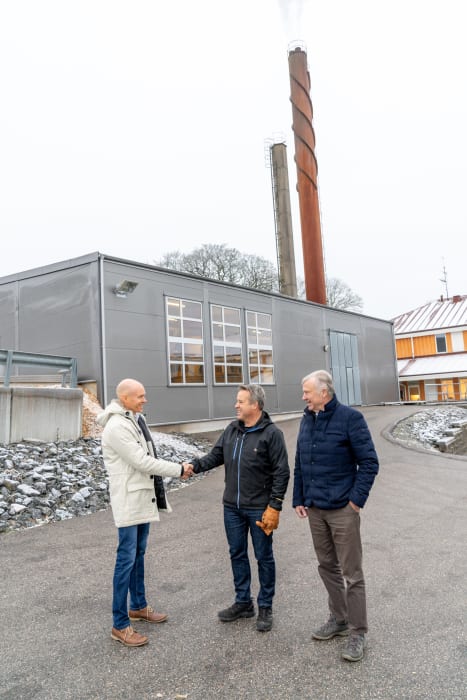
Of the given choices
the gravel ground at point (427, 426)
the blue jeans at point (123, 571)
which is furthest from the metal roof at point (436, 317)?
the blue jeans at point (123, 571)

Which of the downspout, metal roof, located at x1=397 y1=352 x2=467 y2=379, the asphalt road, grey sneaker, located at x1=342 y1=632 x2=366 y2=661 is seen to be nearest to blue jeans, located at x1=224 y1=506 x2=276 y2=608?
the asphalt road

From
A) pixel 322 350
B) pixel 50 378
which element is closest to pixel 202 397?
pixel 50 378

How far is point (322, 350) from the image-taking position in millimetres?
23359

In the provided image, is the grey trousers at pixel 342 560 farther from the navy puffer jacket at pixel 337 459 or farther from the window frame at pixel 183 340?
the window frame at pixel 183 340

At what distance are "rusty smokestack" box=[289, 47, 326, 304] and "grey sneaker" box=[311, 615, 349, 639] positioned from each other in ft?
83.7

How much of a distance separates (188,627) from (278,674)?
932 mm

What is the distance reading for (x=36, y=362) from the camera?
1180cm

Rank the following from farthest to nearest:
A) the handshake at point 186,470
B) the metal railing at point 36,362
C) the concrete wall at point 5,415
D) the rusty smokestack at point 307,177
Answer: the rusty smokestack at point 307,177 → the metal railing at point 36,362 → the concrete wall at point 5,415 → the handshake at point 186,470

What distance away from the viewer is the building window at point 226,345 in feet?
58.6

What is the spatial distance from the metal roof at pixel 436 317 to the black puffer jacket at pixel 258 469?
122ft

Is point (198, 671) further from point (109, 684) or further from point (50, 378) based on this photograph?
point (50, 378)

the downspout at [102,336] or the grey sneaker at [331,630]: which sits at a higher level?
the downspout at [102,336]

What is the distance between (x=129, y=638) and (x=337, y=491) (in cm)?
175

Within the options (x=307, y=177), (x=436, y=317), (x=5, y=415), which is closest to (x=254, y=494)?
(x=5, y=415)
